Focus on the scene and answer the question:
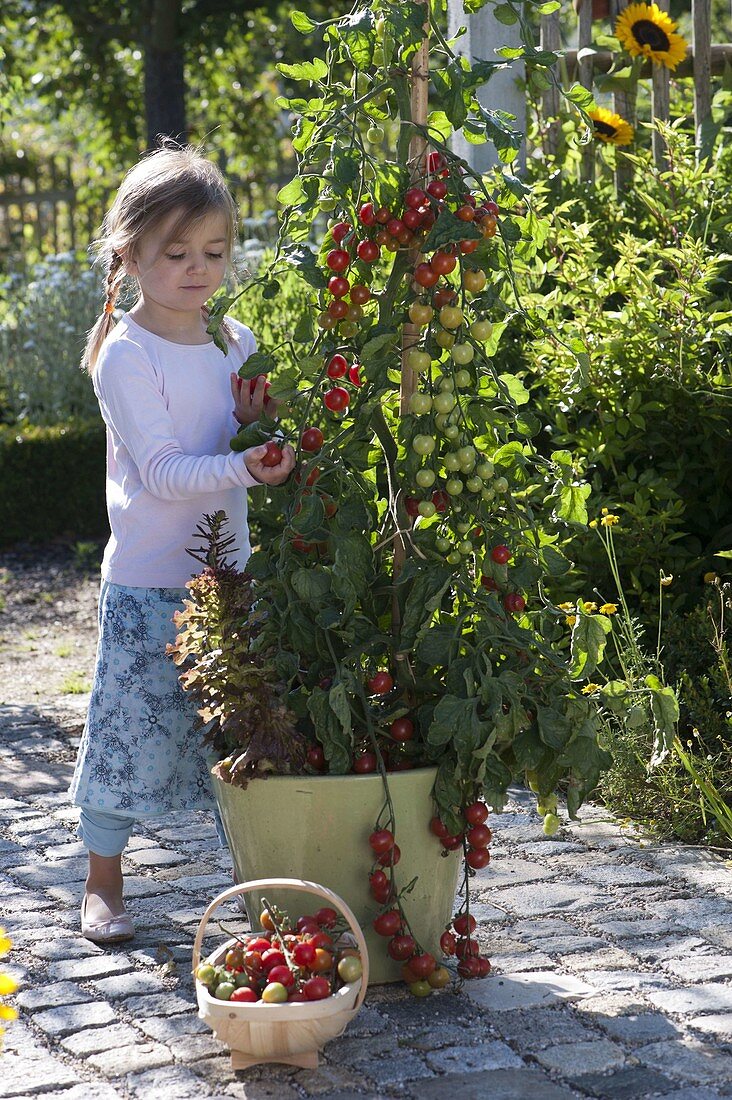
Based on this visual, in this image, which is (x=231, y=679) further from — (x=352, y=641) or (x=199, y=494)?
(x=199, y=494)

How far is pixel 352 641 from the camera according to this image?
2.32 meters

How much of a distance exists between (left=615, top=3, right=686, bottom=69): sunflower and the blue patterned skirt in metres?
2.57

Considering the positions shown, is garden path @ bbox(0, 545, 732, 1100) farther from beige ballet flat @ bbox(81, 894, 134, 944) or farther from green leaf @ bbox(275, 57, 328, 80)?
green leaf @ bbox(275, 57, 328, 80)

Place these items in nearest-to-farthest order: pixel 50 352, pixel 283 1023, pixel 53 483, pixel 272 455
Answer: pixel 283 1023
pixel 272 455
pixel 53 483
pixel 50 352

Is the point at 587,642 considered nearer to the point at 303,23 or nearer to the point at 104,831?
the point at 104,831

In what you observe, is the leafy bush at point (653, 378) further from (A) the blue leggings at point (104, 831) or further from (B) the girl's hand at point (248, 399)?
(A) the blue leggings at point (104, 831)

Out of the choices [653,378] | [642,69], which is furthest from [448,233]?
[642,69]

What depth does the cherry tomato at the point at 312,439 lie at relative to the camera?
2383 mm

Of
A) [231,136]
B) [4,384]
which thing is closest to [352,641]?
[4,384]

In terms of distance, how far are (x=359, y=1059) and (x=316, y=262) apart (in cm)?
129

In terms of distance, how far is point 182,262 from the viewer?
8.39ft

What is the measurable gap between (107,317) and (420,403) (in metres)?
0.79

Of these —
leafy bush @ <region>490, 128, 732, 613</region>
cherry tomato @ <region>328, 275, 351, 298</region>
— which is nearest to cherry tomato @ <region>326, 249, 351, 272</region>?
cherry tomato @ <region>328, 275, 351, 298</region>

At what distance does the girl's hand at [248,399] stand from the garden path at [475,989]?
3.30ft
